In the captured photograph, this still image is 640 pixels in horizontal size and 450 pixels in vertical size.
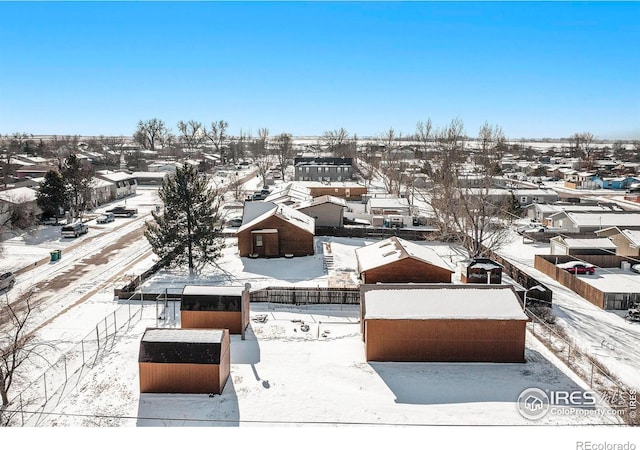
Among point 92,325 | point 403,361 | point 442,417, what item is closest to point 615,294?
point 403,361

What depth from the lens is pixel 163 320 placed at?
20.6m

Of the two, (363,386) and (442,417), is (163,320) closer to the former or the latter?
(363,386)

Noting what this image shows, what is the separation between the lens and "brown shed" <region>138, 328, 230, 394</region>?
14.2m

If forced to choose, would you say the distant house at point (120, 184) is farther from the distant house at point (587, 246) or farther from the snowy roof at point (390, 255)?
the distant house at point (587, 246)

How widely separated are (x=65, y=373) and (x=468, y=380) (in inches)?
514

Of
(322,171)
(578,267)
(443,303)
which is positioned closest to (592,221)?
(578,267)

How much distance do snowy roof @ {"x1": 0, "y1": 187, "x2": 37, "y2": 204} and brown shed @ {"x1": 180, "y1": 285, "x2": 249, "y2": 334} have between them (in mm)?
27250

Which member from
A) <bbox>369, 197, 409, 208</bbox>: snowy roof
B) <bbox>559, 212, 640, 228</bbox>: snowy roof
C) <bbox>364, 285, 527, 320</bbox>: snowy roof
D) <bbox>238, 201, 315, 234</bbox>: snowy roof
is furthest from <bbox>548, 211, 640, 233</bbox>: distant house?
<bbox>364, 285, 527, 320</bbox>: snowy roof

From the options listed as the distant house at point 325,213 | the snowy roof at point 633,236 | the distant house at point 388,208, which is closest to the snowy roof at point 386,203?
the distant house at point 388,208

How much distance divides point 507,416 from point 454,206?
23.8 metres

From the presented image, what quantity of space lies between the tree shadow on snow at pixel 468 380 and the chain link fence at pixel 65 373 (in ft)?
31.9

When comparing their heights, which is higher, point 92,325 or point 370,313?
point 370,313

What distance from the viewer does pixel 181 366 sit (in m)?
14.3

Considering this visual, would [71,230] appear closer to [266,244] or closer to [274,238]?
[266,244]
